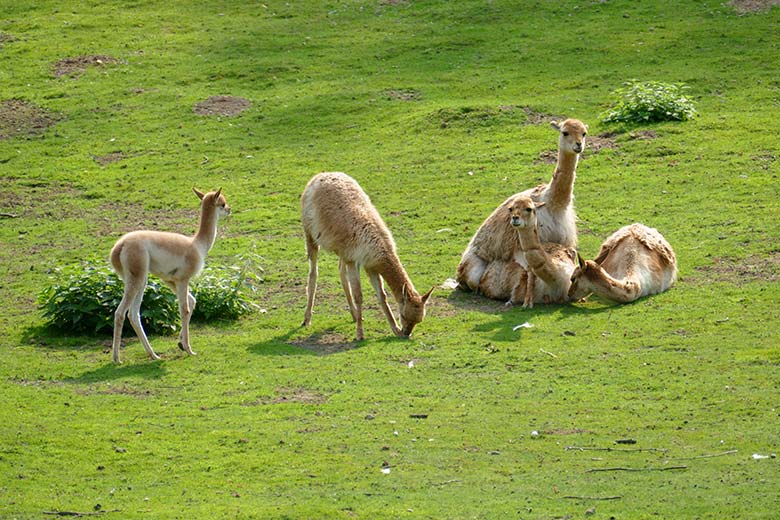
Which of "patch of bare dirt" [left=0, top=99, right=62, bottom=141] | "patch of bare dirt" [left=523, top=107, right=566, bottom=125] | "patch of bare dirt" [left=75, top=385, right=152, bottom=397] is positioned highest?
"patch of bare dirt" [left=0, top=99, right=62, bottom=141]

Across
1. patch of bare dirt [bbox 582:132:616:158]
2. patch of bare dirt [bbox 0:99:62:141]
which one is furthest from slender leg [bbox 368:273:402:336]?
patch of bare dirt [bbox 0:99:62:141]

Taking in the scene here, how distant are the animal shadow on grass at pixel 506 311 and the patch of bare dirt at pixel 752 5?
14.8 metres

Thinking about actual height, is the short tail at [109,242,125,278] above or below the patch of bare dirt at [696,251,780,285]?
above

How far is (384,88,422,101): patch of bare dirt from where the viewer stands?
971 inches

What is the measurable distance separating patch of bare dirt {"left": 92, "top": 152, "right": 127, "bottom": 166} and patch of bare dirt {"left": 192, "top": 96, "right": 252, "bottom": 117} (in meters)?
2.23

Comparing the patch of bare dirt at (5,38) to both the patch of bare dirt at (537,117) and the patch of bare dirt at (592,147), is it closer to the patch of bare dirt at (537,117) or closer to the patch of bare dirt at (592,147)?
the patch of bare dirt at (537,117)

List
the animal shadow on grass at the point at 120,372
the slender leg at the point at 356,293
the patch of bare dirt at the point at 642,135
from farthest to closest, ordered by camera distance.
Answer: the patch of bare dirt at the point at 642,135 < the slender leg at the point at 356,293 < the animal shadow on grass at the point at 120,372

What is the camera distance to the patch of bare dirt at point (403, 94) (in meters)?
24.7

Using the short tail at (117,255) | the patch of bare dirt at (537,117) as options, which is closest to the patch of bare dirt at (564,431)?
the short tail at (117,255)

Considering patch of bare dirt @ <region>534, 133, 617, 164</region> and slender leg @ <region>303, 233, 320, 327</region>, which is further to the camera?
patch of bare dirt @ <region>534, 133, 617, 164</region>

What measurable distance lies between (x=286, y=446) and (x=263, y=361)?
2740 millimetres

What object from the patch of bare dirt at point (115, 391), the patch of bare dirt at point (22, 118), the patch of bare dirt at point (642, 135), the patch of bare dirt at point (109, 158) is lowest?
the patch of bare dirt at point (109, 158)

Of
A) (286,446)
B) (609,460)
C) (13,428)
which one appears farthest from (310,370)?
(609,460)

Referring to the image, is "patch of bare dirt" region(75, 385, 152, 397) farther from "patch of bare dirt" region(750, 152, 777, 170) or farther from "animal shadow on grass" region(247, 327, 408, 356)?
"patch of bare dirt" region(750, 152, 777, 170)
